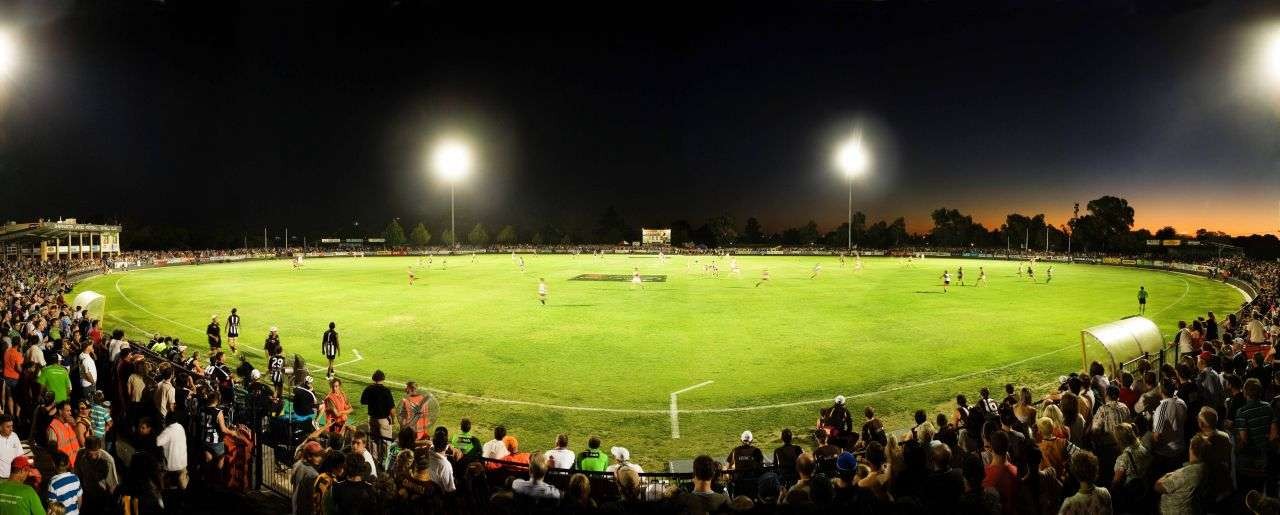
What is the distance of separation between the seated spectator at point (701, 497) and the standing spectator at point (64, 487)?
225 inches

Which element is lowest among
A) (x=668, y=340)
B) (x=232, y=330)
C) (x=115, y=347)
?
(x=668, y=340)

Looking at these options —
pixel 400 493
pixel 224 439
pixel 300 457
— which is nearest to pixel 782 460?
pixel 400 493

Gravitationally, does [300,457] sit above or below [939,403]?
above

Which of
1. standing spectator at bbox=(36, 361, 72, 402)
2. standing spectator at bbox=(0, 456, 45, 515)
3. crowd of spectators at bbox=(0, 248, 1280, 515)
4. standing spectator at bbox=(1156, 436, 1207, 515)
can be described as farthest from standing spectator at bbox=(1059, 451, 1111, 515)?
standing spectator at bbox=(36, 361, 72, 402)

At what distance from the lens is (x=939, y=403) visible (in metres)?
Answer: 15.1

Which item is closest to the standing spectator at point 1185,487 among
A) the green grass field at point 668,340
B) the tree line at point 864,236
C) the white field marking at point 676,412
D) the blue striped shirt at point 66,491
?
the green grass field at point 668,340

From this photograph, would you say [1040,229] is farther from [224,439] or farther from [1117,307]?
[224,439]

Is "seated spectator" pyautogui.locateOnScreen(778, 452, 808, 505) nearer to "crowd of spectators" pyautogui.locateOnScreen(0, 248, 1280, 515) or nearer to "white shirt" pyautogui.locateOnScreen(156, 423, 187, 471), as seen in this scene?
"crowd of spectators" pyautogui.locateOnScreen(0, 248, 1280, 515)

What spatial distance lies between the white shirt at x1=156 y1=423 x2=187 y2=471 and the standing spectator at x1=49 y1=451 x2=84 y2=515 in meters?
1.28

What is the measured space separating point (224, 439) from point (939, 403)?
46.6ft

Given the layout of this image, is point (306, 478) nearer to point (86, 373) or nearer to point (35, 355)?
point (86, 373)

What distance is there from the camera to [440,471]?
646 centimetres

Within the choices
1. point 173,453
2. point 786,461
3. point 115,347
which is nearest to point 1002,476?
point 786,461

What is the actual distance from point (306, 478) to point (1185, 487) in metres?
7.87
